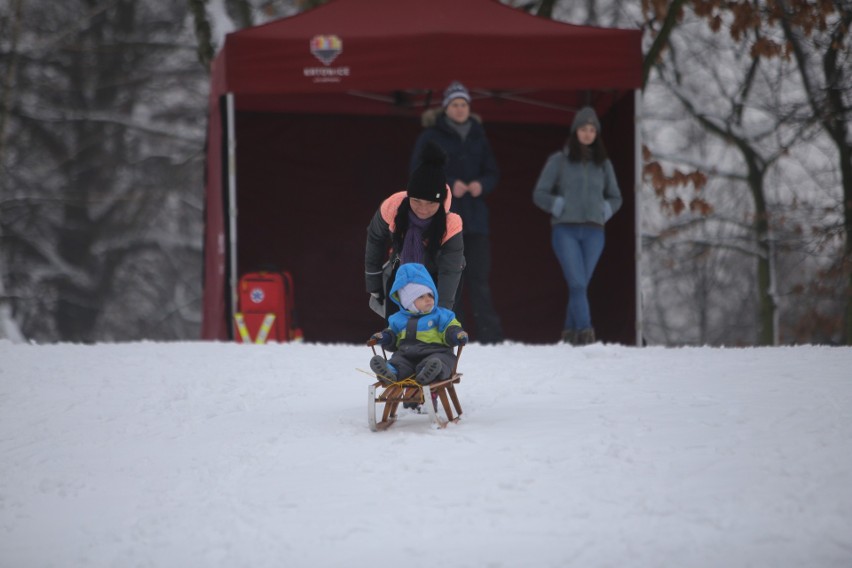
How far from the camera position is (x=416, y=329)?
5480mm

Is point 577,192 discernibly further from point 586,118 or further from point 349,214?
point 349,214

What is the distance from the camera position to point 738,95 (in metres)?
18.3

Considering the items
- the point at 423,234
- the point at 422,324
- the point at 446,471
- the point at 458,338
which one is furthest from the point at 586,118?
the point at 446,471

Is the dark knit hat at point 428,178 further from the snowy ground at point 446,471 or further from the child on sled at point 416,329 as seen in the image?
the snowy ground at point 446,471

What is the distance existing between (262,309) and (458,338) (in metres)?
4.83

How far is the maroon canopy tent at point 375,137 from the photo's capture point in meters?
9.41

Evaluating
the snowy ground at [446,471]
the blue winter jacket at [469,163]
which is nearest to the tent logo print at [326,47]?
the blue winter jacket at [469,163]

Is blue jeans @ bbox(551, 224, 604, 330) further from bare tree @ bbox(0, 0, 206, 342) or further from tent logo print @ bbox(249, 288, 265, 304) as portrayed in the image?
bare tree @ bbox(0, 0, 206, 342)

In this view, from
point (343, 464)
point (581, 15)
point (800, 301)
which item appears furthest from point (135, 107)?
point (343, 464)

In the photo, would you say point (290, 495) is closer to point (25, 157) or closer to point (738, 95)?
point (738, 95)

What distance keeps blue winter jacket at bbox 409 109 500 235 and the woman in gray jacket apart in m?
0.51

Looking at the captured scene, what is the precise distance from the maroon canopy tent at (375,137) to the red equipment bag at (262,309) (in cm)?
13

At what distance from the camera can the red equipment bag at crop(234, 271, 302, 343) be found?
31.9 ft

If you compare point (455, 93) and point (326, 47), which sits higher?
point (326, 47)
